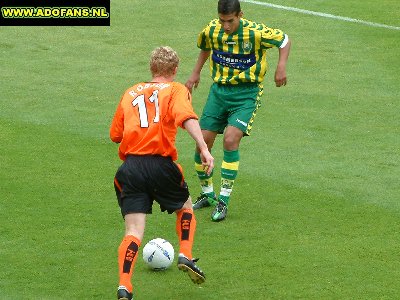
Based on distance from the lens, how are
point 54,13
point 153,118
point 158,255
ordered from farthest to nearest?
point 54,13 → point 158,255 → point 153,118

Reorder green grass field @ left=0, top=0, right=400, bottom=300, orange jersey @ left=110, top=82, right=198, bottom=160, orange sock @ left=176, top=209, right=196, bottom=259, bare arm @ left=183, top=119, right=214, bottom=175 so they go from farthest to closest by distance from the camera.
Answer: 1. green grass field @ left=0, top=0, right=400, bottom=300
2. orange sock @ left=176, top=209, right=196, bottom=259
3. orange jersey @ left=110, top=82, right=198, bottom=160
4. bare arm @ left=183, top=119, right=214, bottom=175

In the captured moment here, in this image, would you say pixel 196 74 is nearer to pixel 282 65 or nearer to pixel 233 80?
pixel 233 80

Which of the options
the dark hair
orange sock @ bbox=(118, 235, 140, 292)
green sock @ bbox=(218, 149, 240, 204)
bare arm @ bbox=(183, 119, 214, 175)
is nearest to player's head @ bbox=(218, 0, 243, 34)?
the dark hair

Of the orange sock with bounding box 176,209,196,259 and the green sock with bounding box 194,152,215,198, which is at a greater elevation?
the orange sock with bounding box 176,209,196,259

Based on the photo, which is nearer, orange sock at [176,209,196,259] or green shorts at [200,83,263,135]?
orange sock at [176,209,196,259]

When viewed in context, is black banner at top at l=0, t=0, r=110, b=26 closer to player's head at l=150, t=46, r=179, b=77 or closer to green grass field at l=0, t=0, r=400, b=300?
green grass field at l=0, t=0, r=400, b=300

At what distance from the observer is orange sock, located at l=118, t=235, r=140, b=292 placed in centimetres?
845

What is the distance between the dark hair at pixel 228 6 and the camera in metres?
10.7

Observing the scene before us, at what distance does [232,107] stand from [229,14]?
40.8 inches

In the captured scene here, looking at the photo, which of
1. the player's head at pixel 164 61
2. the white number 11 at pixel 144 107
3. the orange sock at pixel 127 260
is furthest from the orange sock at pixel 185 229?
the player's head at pixel 164 61

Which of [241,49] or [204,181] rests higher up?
[241,49]

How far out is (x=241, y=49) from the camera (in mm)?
11109

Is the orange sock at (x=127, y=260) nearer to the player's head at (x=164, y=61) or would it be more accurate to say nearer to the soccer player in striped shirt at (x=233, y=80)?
the player's head at (x=164, y=61)

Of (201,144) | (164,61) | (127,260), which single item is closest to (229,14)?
(164,61)
